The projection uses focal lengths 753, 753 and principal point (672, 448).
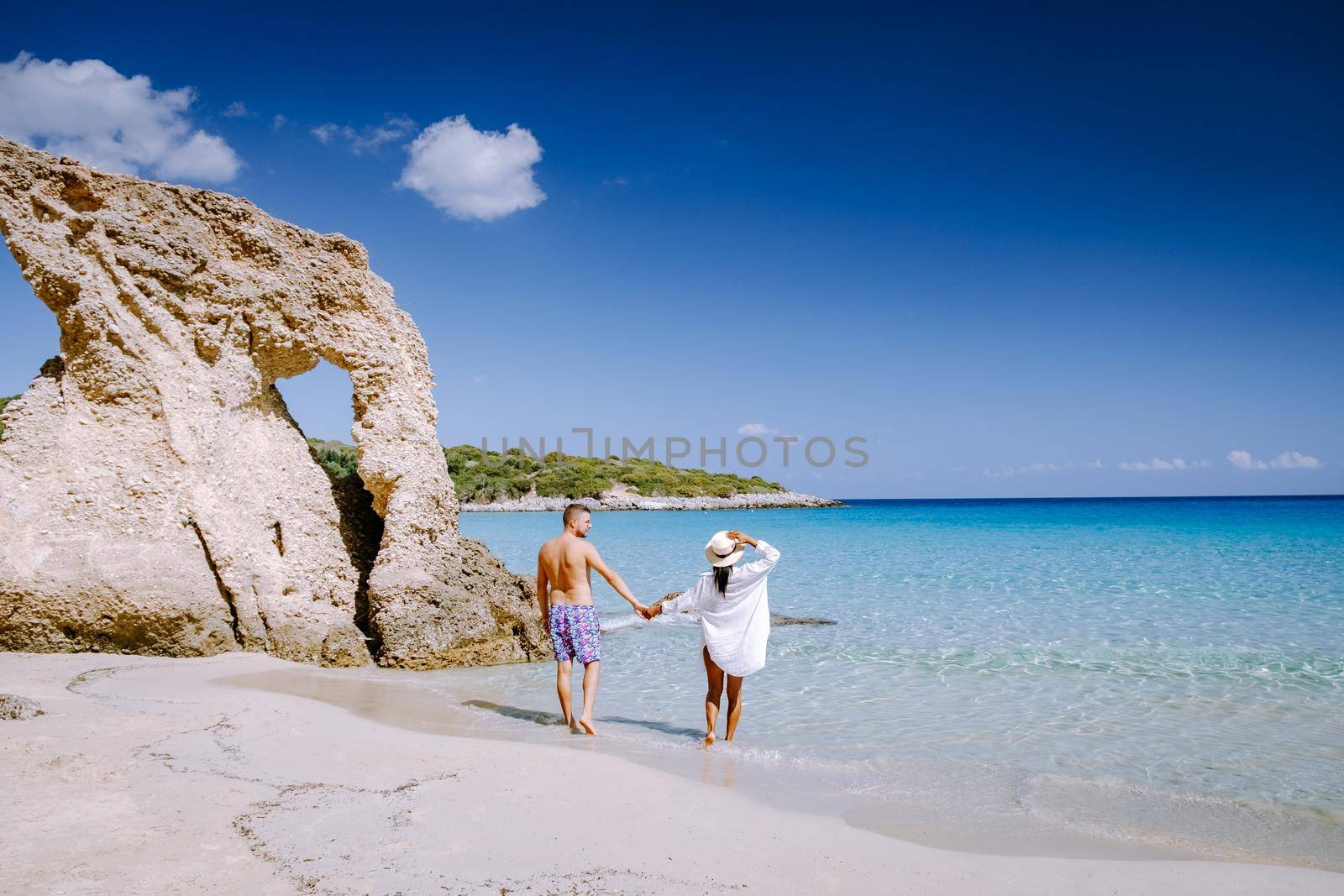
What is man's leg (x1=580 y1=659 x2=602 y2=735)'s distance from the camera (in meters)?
5.89

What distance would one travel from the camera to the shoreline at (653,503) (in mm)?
53188

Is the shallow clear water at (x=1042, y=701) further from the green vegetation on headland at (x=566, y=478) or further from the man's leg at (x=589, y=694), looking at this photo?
the green vegetation on headland at (x=566, y=478)

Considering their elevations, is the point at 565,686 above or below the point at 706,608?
below

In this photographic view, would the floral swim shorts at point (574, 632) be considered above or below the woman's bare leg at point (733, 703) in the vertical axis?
above

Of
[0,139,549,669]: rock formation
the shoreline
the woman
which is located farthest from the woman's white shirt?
the shoreline

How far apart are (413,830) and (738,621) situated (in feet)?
9.32

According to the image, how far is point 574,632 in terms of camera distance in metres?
6.05

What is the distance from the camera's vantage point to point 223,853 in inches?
127

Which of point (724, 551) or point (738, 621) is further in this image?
point (738, 621)

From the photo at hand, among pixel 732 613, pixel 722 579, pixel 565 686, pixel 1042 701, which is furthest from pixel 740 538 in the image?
pixel 1042 701

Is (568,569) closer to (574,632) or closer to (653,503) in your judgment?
(574,632)

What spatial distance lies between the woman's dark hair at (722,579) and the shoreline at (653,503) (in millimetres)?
36019

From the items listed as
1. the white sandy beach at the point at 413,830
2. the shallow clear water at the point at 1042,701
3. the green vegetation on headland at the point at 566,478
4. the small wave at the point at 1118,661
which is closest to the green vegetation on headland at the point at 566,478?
the green vegetation on headland at the point at 566,478

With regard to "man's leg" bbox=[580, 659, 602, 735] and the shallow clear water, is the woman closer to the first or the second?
the shallow clear water
